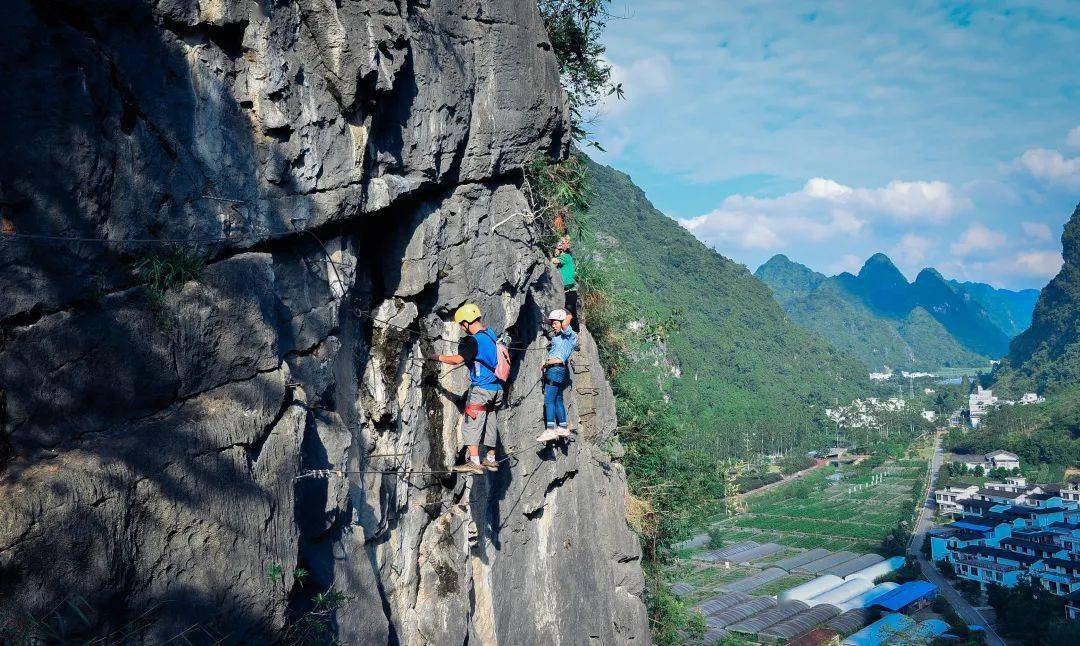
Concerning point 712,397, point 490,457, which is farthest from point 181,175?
point 712,397

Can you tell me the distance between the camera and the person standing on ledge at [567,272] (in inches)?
390

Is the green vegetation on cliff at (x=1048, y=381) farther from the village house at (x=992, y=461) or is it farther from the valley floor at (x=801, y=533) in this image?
the valley floor at (x=801, y=533)

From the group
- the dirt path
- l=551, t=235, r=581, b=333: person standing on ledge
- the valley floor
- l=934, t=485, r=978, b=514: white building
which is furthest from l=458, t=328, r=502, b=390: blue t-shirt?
the dirt path

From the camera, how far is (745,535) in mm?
56719

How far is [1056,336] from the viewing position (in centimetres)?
10412

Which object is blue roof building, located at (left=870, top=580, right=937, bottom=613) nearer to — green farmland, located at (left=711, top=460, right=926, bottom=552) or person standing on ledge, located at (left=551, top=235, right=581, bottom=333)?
green farmland, located at (left=711, top=460, right=926, bottom=552)

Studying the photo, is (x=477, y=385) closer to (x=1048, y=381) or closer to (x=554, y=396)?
(x=554, y=396)

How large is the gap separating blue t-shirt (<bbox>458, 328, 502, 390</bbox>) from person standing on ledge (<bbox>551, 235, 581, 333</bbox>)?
214 centimetres

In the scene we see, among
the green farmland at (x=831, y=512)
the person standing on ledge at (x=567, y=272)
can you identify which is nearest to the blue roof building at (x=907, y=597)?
the green farmland at (x=831, y=512)

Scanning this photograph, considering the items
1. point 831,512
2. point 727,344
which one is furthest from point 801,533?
point 727,344

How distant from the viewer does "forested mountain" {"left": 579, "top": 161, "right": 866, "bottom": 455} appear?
8244cm

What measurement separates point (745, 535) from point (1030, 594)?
2363cm

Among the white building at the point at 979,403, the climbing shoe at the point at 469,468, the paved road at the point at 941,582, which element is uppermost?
the climbing shoe at the point at 469,468

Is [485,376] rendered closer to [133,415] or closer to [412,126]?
[412,126]
